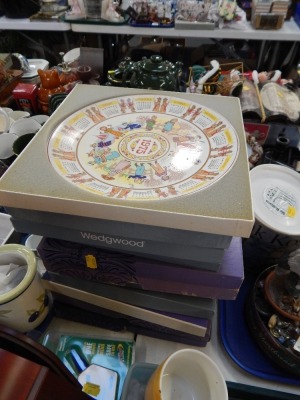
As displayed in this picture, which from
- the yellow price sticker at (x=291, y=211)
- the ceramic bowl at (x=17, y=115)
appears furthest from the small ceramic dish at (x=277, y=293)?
the ceramic bowl at (x=17, y=115)

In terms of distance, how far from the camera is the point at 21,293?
1.61 ft

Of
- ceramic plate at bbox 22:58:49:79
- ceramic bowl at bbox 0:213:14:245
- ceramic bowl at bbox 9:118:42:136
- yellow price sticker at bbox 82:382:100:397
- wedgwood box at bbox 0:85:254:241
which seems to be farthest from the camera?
ceramic plate at bbox 22:58:49:79

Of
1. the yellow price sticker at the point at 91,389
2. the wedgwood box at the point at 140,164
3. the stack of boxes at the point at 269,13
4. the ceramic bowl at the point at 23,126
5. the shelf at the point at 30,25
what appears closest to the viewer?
the wedgwood box at the point at 140,164

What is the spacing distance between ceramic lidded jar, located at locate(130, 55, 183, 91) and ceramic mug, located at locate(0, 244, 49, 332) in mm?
494

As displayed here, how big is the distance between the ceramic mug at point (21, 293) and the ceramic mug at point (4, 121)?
1.44 feet

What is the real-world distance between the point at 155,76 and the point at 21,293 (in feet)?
1.91

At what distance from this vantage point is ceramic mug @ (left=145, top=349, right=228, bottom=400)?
0.45 metres

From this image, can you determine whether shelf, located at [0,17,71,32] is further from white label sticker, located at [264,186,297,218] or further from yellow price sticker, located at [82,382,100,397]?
yellow price sticker, located at [82,382,100,397]

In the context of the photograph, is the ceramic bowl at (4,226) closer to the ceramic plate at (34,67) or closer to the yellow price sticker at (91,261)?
the yellow price sticker at (91,261)

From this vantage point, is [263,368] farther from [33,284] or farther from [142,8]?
[142,8]

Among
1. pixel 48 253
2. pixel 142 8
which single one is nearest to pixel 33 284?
pixel 48 253

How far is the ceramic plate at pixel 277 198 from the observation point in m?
0.57

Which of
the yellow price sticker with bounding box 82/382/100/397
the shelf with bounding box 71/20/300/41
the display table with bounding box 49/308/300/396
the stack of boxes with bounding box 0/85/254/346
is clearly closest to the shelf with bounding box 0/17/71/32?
the shelf with bounding box 71/20/300/41

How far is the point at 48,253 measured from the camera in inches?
19.9
